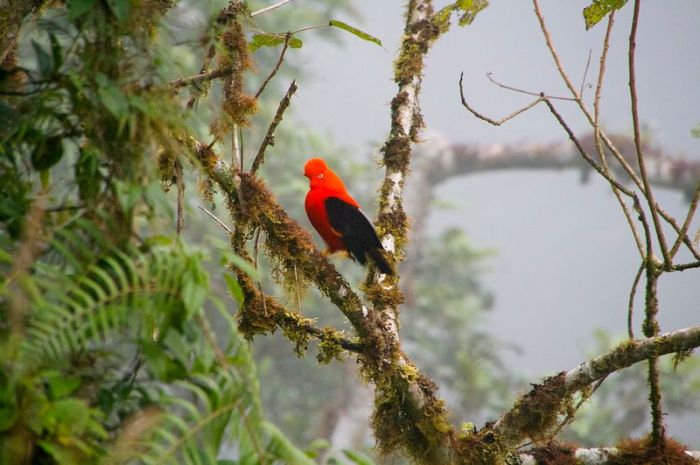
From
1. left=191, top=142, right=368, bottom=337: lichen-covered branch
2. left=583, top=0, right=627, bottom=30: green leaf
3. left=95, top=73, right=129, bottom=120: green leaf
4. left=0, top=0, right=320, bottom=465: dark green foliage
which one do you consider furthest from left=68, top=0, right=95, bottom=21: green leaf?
left=583, top=0, right=627, bottom=30: green leaf

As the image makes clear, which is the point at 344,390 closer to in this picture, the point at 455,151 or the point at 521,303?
the point at 455,151

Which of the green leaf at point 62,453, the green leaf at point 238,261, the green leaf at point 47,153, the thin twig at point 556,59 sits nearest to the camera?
the green leaf at point 62,453

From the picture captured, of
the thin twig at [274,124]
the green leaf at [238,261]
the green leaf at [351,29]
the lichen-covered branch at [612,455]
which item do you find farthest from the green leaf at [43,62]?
the lichen-covered branch at [612,455]

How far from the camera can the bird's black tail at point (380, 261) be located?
2.33 meters

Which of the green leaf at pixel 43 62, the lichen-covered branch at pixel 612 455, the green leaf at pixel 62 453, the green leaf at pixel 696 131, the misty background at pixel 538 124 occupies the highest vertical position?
the misty background at pixel 538 124

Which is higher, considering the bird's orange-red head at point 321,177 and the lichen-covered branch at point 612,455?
the bird's orange-red head at point 321,177

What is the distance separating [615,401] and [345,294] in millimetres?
10884

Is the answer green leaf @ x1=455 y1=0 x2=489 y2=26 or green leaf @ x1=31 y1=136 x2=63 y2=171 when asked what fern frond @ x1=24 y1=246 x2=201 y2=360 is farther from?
green leaf @ x1=455 y1=0 x2=489 y2=26

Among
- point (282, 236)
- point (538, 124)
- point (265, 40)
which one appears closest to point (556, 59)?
point (265, 40)

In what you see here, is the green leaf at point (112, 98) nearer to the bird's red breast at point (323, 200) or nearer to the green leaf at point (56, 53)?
the green leaf at point (56, 53)

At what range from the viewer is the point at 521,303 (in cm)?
6488

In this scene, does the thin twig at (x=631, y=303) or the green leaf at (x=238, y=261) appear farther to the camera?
the thin twig at (x=631, y=303)

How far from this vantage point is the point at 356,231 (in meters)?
2.58

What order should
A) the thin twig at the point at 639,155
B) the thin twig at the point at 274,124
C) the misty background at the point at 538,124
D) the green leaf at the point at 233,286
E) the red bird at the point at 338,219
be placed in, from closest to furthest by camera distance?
1. the green leaf at the point at 233,286
2. the thin twig at the point at 274,124
3. the thin twig at the point at 639,155
4. the red bird at the point at 338,219
5. the misty background at the point at 538,124
